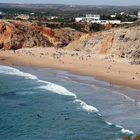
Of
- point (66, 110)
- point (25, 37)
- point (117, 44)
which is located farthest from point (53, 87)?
point (25, 37)

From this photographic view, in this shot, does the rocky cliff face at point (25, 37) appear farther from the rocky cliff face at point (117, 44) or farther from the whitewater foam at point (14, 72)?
the whitewater foam at point (14, 72)

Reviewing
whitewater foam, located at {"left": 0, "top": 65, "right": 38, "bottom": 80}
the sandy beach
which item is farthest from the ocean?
whitewater foam, located at {"left": 0, "top": 65, "right": 38, "bottom": 80}

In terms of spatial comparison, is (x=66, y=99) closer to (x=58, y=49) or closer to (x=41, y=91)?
(x=41, y=91)

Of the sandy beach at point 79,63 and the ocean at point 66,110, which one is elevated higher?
the ocean at point 66,110

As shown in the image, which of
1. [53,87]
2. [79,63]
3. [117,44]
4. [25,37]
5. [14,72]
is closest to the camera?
[53,87]

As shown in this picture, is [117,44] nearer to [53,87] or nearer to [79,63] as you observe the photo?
[79,63]

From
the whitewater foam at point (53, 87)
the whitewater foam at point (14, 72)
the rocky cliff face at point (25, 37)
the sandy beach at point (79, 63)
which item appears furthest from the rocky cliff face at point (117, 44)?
the rocky cliff face at point (25, 37)

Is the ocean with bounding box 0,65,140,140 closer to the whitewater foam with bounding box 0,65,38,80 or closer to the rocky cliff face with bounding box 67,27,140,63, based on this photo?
the whitewater foam with bounding box 0,65,38,80
